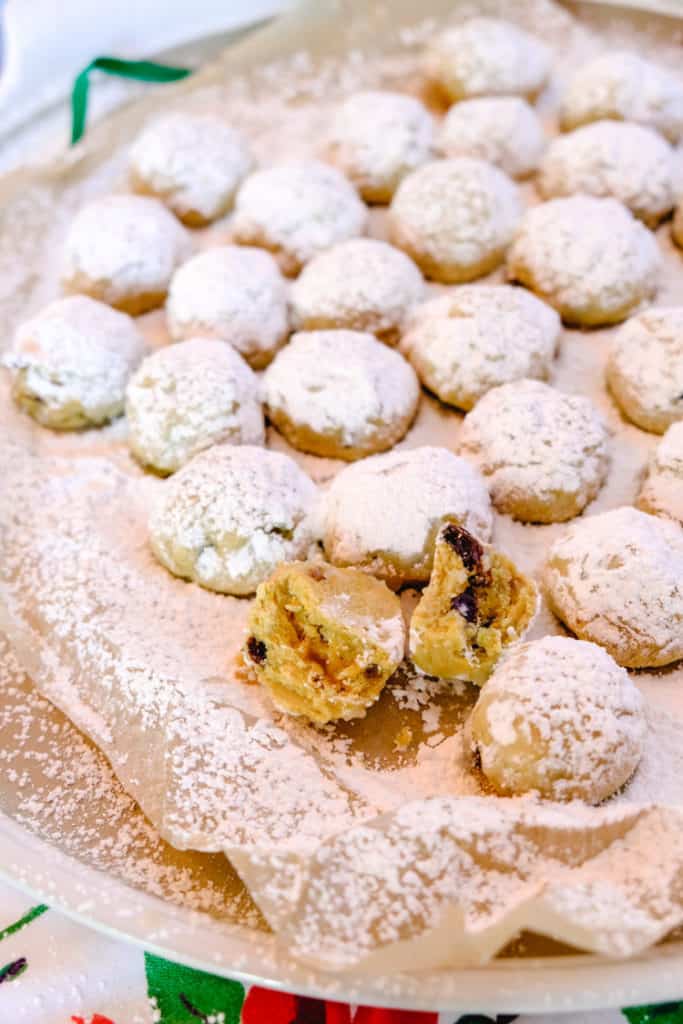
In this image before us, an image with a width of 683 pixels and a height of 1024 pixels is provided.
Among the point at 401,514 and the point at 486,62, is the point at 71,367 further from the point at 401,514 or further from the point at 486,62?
the point at 486,62

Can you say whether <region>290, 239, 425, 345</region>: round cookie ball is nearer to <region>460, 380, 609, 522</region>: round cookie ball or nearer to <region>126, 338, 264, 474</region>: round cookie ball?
<region>126, 338, 264, 474</region>: round cookie ball

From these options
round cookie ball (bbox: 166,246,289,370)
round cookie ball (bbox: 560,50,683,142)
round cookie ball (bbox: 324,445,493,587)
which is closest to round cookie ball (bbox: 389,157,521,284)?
round cookie ball (bbox: 166,246,289,370)

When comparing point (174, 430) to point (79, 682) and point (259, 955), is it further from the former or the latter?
point (259, 955)

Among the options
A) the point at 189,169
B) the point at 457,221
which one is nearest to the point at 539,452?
the point at 457,221

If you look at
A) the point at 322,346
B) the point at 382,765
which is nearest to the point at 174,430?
the point at 322,346

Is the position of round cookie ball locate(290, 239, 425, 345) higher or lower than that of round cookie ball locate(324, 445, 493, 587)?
higher

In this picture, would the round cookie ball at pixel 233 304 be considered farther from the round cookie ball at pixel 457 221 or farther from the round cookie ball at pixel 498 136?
the round cookie ball at pixel 498 136
